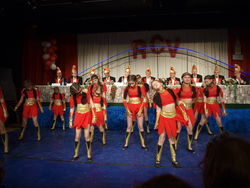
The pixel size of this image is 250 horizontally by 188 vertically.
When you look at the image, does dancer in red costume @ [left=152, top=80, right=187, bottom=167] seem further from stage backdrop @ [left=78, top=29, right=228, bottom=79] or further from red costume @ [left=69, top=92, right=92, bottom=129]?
stage backdrop @ [left=78, top=29, right=228, bottom=79]

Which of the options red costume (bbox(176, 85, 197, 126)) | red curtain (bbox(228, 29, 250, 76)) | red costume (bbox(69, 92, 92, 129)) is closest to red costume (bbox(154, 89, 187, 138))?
red costume (bbox(176, 85, 197, 126))

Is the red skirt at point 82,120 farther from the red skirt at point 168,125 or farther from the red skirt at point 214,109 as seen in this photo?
the red skirt at point 214,109

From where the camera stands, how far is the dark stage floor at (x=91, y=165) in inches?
116

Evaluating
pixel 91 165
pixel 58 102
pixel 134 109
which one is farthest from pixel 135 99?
pixel 58 102

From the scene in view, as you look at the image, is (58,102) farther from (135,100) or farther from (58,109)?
(135,100)

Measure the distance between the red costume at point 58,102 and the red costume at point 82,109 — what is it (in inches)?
107

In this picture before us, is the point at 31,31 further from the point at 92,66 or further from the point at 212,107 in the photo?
the point at 212,107

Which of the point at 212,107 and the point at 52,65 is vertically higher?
the point at 52,65

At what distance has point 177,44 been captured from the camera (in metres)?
9.52

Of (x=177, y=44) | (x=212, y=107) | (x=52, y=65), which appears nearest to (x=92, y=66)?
(x=52, y=65)

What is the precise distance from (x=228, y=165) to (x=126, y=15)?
25.1 ft

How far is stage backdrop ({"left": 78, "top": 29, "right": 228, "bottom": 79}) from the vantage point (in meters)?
9.30

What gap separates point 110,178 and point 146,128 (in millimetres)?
3303

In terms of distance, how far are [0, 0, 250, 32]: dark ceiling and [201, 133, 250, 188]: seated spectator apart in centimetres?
638
